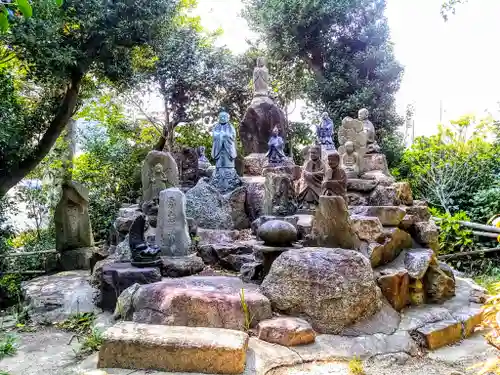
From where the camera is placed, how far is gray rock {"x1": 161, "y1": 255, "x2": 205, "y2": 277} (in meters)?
5.69


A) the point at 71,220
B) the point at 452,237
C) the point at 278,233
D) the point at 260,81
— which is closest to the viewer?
the point at 278,233

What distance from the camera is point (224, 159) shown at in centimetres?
936

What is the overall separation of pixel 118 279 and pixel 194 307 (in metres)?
1.49

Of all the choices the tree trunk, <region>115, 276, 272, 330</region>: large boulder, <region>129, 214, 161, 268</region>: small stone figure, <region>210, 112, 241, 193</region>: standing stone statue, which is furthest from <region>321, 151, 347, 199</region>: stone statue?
the tree trunk

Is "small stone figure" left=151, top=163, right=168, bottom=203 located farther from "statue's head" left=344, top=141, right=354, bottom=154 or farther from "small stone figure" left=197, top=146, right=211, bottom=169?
"statue's head" left=344, top=141, right=354, bottom=154

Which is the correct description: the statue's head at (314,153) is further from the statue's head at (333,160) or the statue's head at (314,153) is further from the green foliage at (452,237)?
the green foliage at (452,237)

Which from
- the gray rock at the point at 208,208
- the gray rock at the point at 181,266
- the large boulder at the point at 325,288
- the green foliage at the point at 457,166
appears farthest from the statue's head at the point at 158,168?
the green foliage at the point at 457,166

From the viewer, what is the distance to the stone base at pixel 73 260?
321 inches

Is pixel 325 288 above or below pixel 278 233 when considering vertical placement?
below

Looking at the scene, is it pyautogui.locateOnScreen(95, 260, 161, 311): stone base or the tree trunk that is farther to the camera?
the tree trunk

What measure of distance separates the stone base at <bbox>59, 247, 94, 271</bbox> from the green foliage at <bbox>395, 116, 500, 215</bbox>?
8.37 m

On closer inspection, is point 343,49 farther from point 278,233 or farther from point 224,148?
point 278,233

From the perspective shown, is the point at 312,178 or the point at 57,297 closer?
the point at 57,297

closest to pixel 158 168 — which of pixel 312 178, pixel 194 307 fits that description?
pixel 312 178
